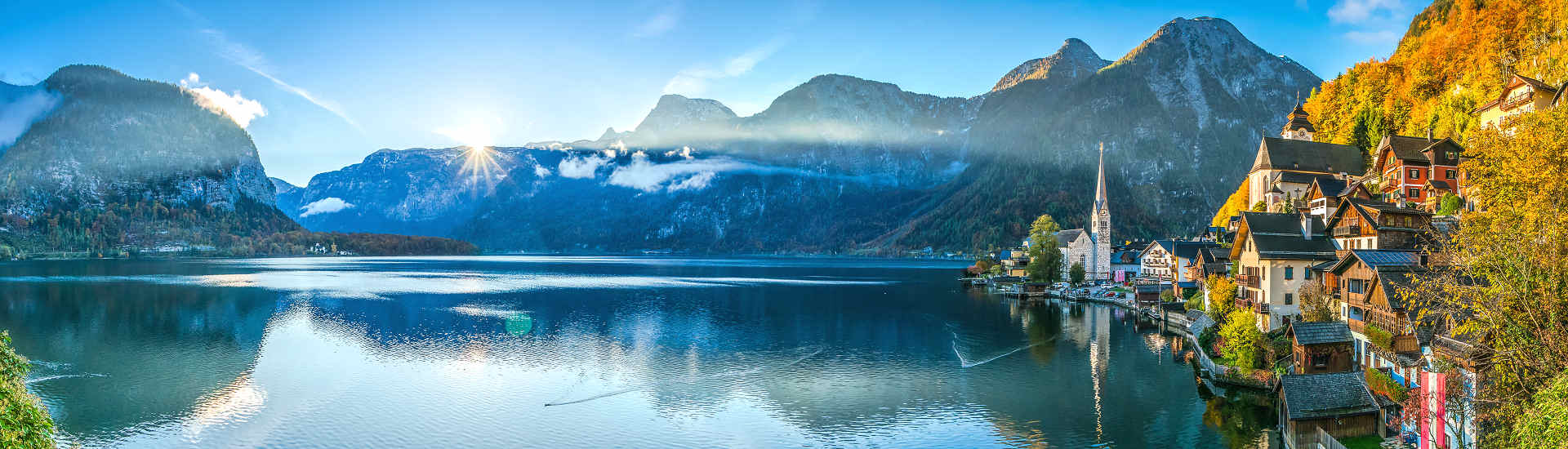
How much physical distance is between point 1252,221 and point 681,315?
179 ft

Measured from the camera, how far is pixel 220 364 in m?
49.4

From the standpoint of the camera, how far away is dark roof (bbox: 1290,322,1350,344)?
36750 mm

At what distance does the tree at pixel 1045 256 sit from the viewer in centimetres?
11200

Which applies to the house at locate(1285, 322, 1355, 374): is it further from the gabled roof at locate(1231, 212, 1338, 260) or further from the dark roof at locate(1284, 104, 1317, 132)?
the dark roof at locate(1284, 104, 1317, 132)

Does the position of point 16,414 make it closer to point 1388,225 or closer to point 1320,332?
point 1320,332

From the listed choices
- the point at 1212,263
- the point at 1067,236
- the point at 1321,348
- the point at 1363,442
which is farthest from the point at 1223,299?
the point at 1067,236

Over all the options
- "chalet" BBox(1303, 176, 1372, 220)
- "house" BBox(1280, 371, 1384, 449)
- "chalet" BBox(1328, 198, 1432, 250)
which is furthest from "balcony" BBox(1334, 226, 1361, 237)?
"house" BBox(1280, 371, 1384, 449)

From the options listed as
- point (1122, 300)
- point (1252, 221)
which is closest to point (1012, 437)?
point (1252, 221)

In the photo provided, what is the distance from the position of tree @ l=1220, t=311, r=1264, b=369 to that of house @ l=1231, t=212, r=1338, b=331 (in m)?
5.85

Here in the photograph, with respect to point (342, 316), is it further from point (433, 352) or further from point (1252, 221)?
point (1252, 221)

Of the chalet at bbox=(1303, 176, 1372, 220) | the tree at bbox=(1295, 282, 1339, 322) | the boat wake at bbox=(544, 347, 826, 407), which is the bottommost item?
the boat wake at bbox=(544, 347, 826, 407)

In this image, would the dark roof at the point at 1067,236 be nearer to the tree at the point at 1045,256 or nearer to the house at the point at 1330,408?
the tree at the point at 1045,256

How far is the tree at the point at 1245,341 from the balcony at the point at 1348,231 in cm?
984

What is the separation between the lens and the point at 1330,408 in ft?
92.0
